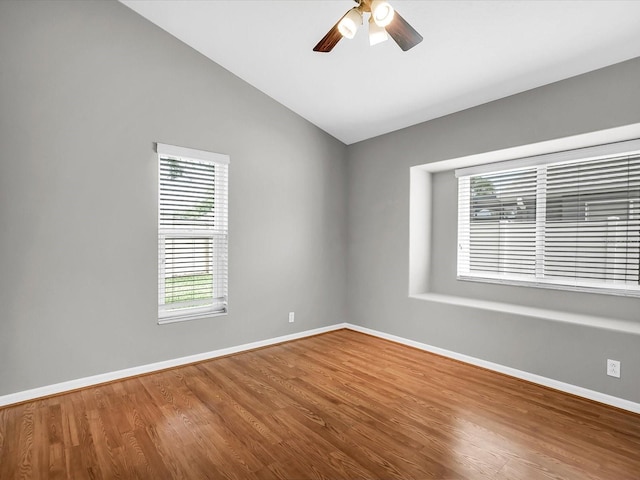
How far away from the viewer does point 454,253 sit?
13.7ft

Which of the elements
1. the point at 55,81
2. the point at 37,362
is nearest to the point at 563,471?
the point at 37,362

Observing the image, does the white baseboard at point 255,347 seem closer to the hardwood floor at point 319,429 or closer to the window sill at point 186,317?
the hardwood floor at point 319,429

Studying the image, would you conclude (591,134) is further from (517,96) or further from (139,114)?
(139,114)

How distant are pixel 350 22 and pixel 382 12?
20 centimetres

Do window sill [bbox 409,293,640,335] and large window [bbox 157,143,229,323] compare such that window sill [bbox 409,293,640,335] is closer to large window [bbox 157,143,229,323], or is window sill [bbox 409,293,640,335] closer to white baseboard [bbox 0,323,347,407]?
white baseboard [bbox 0,323,347,407]

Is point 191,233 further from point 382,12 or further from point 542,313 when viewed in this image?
point 542,313

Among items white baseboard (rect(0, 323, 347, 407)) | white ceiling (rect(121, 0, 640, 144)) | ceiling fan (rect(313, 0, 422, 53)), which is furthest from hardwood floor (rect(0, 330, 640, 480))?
white ceiling (rect(121, 0, 640, 144))

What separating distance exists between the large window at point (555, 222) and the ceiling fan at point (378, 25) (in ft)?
7.06

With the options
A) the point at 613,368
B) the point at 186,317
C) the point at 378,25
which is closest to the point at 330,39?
the point at 378,25

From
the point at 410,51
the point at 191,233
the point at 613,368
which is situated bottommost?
the point at 613,368

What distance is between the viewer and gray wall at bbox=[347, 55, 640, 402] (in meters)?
2.71

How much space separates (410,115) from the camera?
12.9 feet

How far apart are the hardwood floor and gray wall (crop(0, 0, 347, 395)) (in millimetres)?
503

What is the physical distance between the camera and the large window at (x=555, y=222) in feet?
9.80
